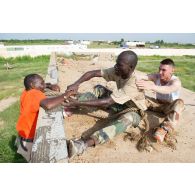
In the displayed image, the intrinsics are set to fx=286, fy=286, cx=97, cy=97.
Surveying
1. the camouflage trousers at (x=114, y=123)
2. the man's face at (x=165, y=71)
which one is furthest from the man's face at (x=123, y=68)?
the man's face at (x=165, y=71)

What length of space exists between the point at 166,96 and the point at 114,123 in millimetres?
1336

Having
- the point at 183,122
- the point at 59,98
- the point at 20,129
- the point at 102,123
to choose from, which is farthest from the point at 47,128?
the point at 183,122

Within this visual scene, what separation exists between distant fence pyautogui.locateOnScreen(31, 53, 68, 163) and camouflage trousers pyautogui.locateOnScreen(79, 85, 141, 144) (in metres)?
0.50

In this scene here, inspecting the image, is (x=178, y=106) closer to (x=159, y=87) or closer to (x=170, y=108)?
(x=170, y=108)

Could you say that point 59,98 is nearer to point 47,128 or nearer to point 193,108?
point 47,128

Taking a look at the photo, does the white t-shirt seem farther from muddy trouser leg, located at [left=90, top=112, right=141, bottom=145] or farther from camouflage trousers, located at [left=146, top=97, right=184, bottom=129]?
muddy trouser leg, located at [left=90, top=112, right=141, bottom=145]

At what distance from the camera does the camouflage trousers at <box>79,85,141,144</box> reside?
3.57 metres

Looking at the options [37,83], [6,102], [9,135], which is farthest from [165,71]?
[6,102]

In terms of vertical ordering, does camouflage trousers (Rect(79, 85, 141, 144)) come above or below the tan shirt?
below

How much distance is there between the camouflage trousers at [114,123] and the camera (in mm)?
3566

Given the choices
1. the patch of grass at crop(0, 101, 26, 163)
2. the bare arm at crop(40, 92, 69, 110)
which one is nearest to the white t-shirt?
the bare arm at crop(40, 92, 69, 110)

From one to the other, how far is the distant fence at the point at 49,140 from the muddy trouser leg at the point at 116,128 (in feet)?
1.56

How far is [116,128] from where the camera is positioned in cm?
369

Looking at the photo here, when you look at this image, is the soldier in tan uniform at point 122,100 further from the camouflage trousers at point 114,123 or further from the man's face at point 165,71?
the man's face at point 165,71
